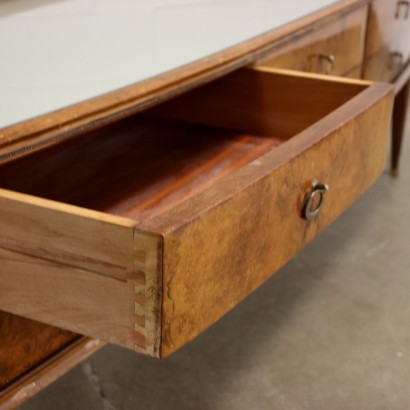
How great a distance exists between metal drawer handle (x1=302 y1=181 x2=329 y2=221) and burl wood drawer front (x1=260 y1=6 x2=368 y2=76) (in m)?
0.36

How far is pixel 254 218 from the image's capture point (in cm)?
62

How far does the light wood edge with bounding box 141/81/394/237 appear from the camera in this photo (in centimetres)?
52

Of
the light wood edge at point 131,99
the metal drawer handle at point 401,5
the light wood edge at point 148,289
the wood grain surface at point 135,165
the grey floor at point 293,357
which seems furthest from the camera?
the metal drawer handle at point 401,5

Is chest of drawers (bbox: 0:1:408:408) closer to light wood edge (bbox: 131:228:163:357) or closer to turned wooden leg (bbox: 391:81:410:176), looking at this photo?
light wood edge (bbox: 131:228:163:357)

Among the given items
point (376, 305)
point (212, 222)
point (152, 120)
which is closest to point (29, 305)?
point (212, 222)

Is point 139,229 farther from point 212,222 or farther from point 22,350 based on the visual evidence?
point 22,350

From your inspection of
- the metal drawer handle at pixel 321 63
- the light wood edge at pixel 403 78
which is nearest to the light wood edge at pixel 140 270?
the metal drawer handle at pixel 321 63

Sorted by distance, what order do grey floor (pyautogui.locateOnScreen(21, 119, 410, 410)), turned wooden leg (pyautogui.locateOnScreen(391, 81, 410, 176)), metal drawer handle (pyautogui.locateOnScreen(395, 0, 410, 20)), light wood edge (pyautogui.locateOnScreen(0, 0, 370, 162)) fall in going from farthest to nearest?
1. turned wooden leg (pyautogui.locateOnScreen(391, 81, 410, 176))
2. metal drawer handle (pyautogui.locateOnScreen(395, 0, 410, 20))
3. grey floor (pyautogui.locateOnScreen(21, 119, 410, 410))
4. light wood edge (pyautogui.locateOnScreen(0, 0, 370, 162))

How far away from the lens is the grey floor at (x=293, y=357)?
3.63 ft

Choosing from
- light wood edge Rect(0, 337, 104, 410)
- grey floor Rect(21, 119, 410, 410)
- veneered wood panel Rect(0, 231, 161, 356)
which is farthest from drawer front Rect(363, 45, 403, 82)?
veneered wood panel Rect(0, 231, 161, 356)

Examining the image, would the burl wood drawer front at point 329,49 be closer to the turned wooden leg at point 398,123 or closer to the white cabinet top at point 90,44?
the white cabinet top at point 90,44

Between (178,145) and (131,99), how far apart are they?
284 mm

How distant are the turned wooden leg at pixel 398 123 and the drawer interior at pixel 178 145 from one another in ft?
2.93

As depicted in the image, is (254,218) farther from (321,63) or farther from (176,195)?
(321,63)
